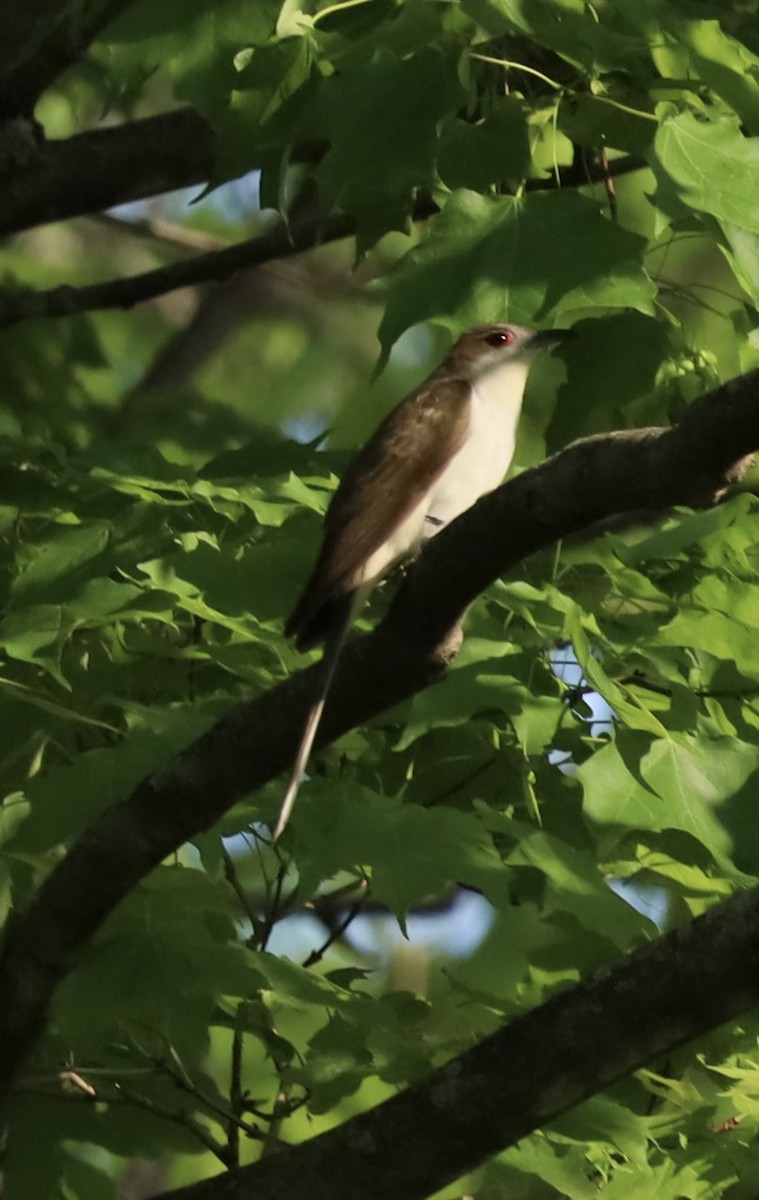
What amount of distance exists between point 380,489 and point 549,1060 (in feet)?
5.00

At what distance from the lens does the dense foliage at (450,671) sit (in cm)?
349

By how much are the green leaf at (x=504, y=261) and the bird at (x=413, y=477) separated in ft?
0.32

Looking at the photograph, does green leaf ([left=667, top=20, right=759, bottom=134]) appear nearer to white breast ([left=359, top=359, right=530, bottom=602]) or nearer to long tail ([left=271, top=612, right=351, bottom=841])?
white breast ([left=359, top=359, right=530, bottom=602])

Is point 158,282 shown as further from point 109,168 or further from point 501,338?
point 501,338

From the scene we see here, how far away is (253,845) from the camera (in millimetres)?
4199

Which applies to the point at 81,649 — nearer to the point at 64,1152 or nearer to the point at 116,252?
the point at 64,1152

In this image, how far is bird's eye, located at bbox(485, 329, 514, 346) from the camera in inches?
194

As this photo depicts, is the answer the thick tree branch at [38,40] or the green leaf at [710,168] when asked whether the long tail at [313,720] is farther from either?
the thick tree branch at [38,40]

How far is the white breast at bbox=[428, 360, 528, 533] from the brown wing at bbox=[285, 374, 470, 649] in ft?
0.11

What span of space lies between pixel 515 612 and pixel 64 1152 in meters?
1.62

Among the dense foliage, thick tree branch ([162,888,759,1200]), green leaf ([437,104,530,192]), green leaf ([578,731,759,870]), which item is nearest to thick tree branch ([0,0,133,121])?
the dense foliage

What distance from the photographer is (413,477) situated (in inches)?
168

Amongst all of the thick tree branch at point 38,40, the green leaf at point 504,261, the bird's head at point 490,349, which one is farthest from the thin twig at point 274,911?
the thick tree branch at point 38,40

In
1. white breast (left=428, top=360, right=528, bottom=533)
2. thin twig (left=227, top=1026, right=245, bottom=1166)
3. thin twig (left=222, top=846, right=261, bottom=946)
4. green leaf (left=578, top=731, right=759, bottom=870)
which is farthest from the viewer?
white breast (left=428, top=360, right=528, bottom=533)
